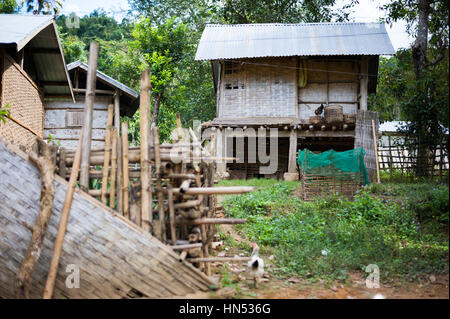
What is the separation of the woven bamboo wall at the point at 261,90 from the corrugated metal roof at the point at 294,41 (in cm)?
53

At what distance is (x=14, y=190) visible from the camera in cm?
438

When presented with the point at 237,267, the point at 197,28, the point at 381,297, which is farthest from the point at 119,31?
the point at 381,297

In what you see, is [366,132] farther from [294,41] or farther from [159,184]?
[159,184]

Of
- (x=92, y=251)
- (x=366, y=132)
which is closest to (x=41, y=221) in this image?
(x=92, y=251)

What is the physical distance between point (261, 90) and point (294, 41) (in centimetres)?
226

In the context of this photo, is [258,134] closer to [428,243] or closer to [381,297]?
[428,243]

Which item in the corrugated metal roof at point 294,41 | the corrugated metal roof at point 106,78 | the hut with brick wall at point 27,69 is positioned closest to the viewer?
the hut with brick wall at point 27,69

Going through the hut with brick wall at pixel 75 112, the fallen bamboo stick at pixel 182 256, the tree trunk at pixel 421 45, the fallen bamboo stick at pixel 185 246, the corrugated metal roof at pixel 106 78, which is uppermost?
the tree trunk at pixel 421 45

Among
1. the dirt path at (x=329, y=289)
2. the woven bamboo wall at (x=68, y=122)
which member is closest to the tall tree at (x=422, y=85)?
the dirt path at (x=329, y=289)

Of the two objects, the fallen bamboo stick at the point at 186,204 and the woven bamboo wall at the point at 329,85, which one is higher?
the woven bamboo wall at the point at 329,85

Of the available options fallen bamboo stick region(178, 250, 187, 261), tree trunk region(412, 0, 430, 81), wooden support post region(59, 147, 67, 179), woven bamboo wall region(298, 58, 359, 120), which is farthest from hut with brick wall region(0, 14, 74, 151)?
tree trunk region(412, 0, 430, 81)

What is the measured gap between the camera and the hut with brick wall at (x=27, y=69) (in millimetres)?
6750

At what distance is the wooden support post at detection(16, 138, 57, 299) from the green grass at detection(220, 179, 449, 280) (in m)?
3.69

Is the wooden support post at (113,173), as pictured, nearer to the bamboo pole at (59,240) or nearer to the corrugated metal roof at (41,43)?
the bamboo pole at (59,240)
